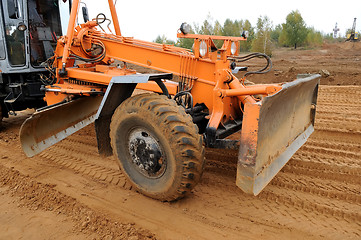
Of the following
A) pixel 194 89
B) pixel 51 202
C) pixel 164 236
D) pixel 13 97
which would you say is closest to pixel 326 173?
pixel 194 89

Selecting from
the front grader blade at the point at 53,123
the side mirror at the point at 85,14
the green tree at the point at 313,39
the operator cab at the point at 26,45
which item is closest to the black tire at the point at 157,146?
the front grader blade at the point at 53,123

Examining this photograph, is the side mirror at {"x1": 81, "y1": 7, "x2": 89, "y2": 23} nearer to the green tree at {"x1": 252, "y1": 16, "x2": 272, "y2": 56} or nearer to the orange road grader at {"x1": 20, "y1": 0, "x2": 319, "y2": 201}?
the orange road grader at {"x1": 20, "y1": 0, "x2": 319, "y2": 201}

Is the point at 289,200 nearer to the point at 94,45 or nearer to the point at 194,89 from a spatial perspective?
the point at 194,89

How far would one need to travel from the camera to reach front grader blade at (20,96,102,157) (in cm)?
382

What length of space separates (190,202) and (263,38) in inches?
913

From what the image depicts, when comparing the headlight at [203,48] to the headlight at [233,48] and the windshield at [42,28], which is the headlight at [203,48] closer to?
the headlight at [233,48]

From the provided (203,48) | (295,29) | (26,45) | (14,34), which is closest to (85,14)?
(26,45)

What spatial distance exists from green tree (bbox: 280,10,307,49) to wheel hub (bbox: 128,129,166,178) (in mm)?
31405

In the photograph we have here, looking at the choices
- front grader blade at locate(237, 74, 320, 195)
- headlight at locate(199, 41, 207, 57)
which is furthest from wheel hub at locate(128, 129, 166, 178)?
headlight at locate(199, 41, 207, 57)

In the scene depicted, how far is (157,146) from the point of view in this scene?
2.90 metres

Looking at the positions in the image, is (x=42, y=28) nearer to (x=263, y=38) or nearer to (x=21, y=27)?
(x=21, y=27)

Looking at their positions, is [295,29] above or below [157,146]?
above

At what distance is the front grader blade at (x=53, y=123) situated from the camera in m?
3.82

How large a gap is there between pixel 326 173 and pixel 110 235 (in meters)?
2.88
